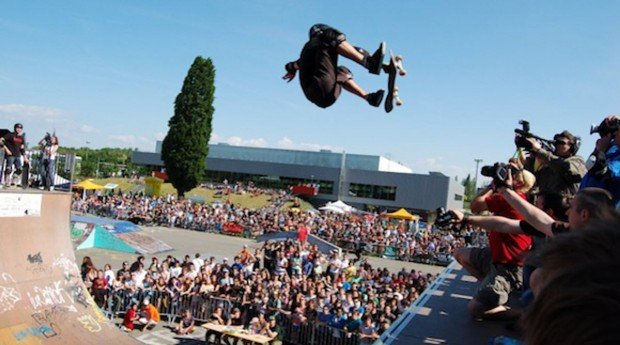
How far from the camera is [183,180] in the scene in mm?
44406

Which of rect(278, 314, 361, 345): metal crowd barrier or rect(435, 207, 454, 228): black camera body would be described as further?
rect(278, 314, 361, 345): metal crowd barrier

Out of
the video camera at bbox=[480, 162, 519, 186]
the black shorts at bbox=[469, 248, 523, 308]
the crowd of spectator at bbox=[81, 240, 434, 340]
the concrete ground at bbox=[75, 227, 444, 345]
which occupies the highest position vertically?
the video camera at bbox=[480, 162, 519, 186]

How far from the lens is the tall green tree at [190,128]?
44281 mm

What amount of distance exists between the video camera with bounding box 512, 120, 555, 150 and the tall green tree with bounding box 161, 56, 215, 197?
41339 millimetres

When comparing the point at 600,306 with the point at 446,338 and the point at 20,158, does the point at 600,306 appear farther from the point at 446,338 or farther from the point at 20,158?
the point at 20,158

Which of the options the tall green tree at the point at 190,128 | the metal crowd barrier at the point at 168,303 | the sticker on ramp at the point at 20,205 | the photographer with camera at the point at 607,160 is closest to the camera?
the photographer with camera at the point at 607,160

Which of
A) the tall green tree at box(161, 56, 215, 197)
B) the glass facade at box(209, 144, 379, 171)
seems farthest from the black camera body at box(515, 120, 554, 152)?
the glass facade at box(209, 144, 379, 171)

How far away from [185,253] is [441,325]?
19.9 m

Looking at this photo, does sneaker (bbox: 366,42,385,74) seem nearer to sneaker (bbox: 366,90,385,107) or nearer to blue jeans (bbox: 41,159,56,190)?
sneaker (bbox: 366,90,385,107)

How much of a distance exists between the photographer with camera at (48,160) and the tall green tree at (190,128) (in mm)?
31961

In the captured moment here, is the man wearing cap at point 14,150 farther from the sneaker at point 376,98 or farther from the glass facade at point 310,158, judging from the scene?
the glass facade at point 310,158

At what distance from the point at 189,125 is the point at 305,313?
115 ft

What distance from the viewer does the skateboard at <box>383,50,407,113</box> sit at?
14.5 feet

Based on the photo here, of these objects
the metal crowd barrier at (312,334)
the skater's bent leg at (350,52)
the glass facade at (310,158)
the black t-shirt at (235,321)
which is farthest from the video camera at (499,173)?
the glass facade at (310,158)
